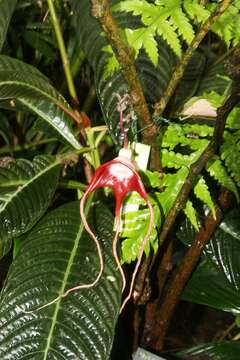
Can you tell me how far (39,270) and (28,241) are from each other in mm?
75

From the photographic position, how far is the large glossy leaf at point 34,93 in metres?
0.95

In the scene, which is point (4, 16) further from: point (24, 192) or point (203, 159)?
point (203, 159)

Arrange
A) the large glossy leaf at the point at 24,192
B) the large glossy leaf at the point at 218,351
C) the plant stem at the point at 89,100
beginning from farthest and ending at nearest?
the plant stem at the point at 89,100 < the large glossy leaf at the point at 218,351 < the large glossy leaf at the point at 24,192

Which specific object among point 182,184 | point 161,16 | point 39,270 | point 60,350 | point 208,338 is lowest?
point 208,338

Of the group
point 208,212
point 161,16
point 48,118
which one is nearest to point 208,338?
point 208,212

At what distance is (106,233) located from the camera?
0.96 metres

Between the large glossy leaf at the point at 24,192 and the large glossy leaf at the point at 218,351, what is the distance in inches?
17.2

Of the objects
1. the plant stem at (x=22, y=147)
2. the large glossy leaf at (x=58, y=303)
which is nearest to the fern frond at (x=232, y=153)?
the large glossy leaf at (x=58, y=303)

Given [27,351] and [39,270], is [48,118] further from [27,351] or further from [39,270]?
[27,351]

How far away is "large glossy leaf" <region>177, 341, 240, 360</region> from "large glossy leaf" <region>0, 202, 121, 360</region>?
12.4 inches

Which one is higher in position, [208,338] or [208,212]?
[208,212]

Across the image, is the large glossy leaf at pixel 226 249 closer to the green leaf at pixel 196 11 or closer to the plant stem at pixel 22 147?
the green leaf at pixel 196 11

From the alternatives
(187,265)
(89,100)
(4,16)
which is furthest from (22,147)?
(187,265)

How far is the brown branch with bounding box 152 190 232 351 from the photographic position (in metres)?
0.97
